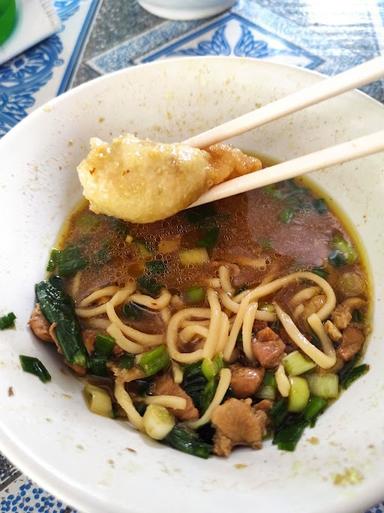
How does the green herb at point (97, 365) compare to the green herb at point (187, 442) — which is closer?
the green herb at point (187, 442)

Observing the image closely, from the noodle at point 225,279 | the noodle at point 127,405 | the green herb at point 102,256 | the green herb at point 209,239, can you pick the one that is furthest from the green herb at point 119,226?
the noodle at point 127,405

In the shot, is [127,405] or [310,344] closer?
[127,405]

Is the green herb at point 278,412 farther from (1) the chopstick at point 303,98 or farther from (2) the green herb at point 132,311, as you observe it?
(1) the chopstick at point 303,98

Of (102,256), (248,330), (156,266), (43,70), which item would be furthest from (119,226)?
(43,70)

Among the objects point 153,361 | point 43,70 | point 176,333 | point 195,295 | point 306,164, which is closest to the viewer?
point 306,164

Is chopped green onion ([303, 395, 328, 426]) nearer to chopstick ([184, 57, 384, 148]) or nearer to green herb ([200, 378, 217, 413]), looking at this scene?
green herb ([200, 378, 217, 413])

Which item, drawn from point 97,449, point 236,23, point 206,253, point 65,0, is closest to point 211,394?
point 97,449

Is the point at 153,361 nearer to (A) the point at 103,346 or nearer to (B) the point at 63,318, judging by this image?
(A) the point at 103,346
